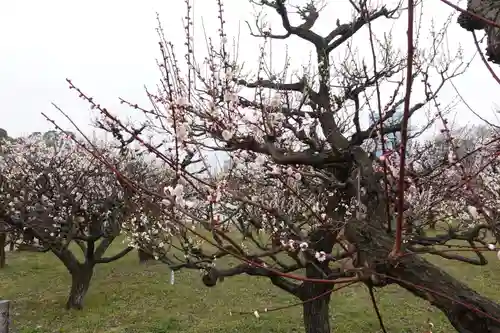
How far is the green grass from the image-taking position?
1142cm

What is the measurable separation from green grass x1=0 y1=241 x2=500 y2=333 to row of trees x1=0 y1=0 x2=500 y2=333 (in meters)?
1.32

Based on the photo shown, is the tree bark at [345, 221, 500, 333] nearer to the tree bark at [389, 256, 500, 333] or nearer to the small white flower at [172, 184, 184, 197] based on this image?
the tree bark at [389, 256, 500, 333]

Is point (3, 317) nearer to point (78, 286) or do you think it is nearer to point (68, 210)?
point (78, 286)

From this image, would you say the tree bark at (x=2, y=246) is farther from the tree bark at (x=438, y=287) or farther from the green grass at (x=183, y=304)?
the tree bark at (x=438, y=287)

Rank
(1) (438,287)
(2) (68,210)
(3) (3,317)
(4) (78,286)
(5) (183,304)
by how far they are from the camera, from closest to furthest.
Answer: (1) (438,287) < (3) (3,317) < (4) (78,286) < (2) (68,210) < (5) (183,304)

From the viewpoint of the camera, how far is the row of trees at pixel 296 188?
5.79 feet

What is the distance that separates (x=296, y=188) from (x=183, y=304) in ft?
28.3

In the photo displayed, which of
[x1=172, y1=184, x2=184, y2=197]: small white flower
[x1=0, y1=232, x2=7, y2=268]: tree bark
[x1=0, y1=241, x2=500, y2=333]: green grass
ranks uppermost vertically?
[x1=0, y1=232, x2=7, y2=268]: tree bark

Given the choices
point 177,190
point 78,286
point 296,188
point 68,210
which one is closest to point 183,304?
point 78,286

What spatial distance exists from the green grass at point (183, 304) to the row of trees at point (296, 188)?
52.1 inches

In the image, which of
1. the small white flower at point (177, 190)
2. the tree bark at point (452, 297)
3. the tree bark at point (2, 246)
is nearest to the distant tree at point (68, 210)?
the tree bark at point (2, 246)

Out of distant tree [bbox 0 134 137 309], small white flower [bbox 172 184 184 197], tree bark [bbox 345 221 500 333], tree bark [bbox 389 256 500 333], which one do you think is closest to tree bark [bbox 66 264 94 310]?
distant tree [bbox 0 134 137 309]

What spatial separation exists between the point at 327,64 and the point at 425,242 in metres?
3.39

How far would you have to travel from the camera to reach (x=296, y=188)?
245 inches
